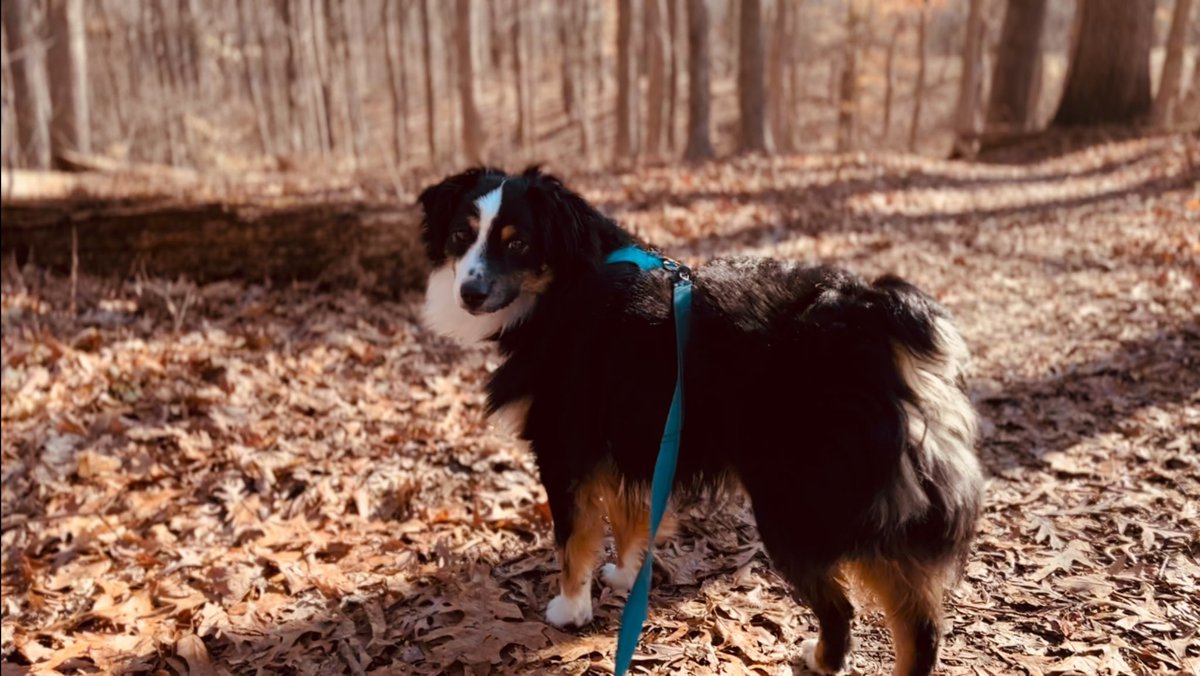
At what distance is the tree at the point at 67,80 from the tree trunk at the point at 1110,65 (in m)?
20.2

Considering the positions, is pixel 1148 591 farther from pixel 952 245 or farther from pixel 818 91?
pixel 818 91

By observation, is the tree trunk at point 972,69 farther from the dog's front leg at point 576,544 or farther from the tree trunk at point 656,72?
the dog's front leg at point 576,544

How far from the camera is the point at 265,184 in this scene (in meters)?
13.2

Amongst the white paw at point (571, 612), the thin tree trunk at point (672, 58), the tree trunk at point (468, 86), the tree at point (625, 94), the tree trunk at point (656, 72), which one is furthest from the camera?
the thin tree trunk at point (672, 58)

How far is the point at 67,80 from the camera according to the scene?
1697 cm

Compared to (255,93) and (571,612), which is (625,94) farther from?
(255,93)

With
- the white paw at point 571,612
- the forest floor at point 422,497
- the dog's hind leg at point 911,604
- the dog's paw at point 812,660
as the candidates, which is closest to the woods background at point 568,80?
the forest floor at point 422,497

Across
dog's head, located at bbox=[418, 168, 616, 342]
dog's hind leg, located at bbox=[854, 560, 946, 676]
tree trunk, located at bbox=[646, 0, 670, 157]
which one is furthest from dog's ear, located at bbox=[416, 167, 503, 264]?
tree trunk, located at bbox=[646, 0, 670, 157]

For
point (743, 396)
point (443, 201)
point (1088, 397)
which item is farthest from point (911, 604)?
point (1088, 397)

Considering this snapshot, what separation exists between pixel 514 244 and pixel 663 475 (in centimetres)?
124

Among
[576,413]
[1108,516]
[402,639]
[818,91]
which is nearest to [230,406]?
[402,639]

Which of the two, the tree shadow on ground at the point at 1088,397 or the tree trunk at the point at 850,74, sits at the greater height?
the tree trunk at the point at 850,74

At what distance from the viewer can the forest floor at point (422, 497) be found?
3.58 m

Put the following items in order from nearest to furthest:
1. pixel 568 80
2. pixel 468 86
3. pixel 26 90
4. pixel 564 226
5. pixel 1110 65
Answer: pixel 564 226, pixel 26 90, pixel 1110 65, pixel 468 86, pixel 568 80
